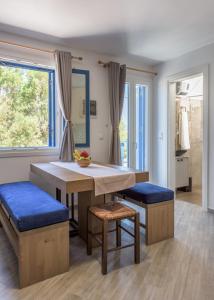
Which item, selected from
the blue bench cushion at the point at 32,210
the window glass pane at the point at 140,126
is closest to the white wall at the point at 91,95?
the window glass pane at the point at 140,126

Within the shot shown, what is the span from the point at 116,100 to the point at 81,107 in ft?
2.02

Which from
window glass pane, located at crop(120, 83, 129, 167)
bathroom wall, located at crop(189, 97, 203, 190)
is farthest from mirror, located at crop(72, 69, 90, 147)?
bathroom wall, located at crop(189, 97, 203, 190)

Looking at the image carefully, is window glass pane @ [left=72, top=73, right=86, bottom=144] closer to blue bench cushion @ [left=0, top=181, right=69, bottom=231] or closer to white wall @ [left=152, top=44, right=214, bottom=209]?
blue bench cushion @ [left=0, top=181, right=69, bottom=231]

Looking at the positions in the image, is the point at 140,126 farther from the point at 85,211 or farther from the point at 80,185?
the point at 80,185

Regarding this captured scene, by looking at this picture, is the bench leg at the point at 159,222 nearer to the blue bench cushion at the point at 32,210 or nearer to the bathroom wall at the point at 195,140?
the blue bench cushion at the point at 32,210

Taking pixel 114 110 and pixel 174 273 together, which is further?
pixel 114 110

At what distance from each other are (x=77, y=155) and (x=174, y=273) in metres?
1.58

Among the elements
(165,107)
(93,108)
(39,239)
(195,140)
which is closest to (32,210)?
(39,239)

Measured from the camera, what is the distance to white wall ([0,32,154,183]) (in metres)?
3.15

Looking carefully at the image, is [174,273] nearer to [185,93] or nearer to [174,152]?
[174,152]

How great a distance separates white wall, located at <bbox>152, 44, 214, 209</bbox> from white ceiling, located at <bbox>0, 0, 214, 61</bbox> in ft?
0.67

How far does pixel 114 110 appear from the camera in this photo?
390 centimetres

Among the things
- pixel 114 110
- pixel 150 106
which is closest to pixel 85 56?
pixel 114 110

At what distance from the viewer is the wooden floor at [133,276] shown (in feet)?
5.69
